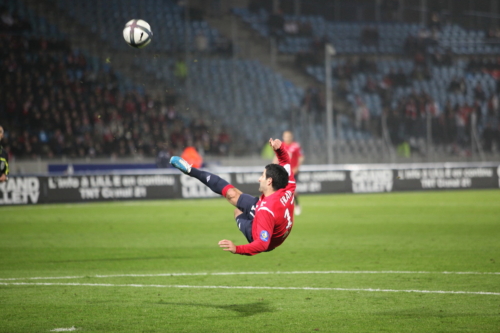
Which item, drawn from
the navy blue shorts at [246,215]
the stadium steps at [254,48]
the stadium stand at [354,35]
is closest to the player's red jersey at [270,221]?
the navy blue shorts at [246,215]

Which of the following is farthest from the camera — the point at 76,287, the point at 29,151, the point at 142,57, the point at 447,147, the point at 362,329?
the point at 142,57

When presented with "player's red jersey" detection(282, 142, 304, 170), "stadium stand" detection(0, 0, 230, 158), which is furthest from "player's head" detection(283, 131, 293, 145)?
"stadium stand" detection(0, 0, 230, 158)

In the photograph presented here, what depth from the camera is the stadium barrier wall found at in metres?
23.2

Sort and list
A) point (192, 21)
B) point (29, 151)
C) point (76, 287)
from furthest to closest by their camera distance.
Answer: point (192, 21)
point (29, 151)
point (76, 287)

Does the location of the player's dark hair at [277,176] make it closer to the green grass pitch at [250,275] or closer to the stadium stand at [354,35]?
the green grass pitch at [250,275]

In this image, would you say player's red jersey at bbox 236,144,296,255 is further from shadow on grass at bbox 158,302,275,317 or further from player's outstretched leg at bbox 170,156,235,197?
shadow on grass at bbox 158,302,275,317

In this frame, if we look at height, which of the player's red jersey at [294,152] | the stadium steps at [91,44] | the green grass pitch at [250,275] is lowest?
the green grass pitch at [250,275]

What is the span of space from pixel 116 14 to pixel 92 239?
71.9 ft

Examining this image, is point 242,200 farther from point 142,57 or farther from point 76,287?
point 142,57

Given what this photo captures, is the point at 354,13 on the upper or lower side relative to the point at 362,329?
upper

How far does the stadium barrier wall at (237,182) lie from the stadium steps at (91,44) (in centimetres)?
809

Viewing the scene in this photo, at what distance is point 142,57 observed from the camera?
1276 inches

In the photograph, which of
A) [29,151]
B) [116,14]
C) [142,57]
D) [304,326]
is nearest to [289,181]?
[304,326]

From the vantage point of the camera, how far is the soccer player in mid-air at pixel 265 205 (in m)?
7.04
